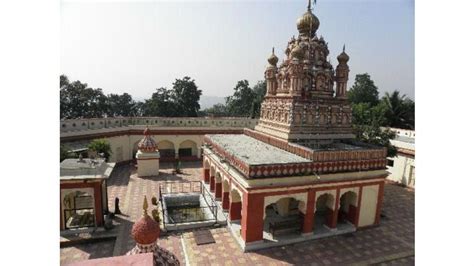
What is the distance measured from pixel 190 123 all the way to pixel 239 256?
51.6ft

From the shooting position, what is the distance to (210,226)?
40.0 ft

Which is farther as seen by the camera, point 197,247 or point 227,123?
point 227,123

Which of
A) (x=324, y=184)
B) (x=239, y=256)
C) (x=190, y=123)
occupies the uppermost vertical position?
(x=190, y=123)

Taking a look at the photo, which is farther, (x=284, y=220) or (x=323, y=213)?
(x=323, y=213)

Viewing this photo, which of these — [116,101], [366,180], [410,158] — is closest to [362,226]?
[366,180]

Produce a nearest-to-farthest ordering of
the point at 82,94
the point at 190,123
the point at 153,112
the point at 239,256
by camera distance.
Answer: the point at 239,256
the point at 190,123
the point at 82,94
the point at 153,112

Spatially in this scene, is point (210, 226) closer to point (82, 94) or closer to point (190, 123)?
point (190, 123)

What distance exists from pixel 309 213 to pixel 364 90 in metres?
39.5

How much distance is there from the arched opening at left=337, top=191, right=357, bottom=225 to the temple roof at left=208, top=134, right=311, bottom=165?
9.24 ft

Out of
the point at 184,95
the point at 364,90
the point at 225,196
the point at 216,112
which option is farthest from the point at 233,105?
the point at 225,196

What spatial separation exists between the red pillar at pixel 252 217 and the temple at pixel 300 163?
0.11 ft

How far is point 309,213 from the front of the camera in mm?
11328

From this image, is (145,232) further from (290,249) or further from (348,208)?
(348,208)

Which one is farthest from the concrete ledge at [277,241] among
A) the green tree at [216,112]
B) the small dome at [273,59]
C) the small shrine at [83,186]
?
the green tree at [216,112]
